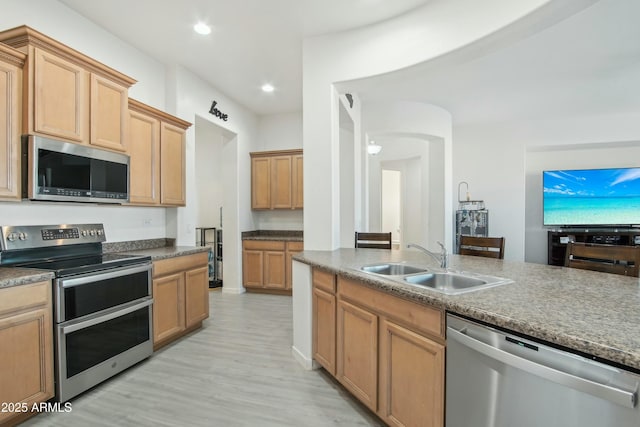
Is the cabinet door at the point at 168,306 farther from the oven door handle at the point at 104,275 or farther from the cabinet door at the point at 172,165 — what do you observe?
the cabinet door at the point at 172,165

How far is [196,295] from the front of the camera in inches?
131

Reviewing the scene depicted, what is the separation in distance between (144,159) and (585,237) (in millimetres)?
6843

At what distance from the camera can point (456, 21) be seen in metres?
2.30

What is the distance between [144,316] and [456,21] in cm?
341

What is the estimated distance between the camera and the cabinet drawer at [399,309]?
1405 mm

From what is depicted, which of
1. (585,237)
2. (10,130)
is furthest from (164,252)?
(585,237)

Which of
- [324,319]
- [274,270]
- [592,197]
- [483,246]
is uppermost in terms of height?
[592,197]

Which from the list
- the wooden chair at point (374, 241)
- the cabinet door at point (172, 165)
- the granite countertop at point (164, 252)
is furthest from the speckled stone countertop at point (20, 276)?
the wooden chair at point (374, 241)

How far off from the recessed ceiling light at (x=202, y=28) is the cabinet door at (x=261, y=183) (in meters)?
2.44

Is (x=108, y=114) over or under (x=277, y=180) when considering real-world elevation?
over

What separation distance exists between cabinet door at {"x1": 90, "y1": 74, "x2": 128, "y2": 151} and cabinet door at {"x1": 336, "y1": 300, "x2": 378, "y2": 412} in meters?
2.34

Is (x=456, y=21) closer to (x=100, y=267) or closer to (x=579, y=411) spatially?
(x=579, y=411)

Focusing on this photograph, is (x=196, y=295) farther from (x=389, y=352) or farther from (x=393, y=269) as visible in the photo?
(x=389, y=352)

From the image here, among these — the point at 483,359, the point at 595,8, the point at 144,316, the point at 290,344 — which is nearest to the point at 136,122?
the point at 144,316
